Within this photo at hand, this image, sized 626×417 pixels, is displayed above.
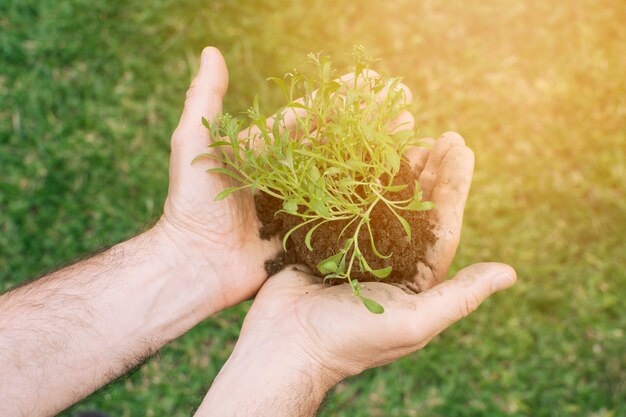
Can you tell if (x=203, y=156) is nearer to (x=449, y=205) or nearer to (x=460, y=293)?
(x=449, y=205)

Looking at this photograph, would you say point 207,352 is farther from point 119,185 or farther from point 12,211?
point 12,211

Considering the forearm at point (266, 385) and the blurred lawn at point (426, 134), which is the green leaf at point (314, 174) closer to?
the forearm at point (266, 385)

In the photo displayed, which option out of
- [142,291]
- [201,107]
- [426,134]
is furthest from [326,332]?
[426,134]

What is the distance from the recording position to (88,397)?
9.29 feet

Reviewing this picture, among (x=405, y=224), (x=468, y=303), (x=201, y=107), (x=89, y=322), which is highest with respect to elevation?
(x=201, y=107)

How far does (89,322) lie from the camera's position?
2752mm

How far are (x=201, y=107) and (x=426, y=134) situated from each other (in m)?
1.97

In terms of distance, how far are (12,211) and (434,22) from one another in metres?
3.17

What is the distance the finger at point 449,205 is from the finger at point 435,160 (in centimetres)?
5

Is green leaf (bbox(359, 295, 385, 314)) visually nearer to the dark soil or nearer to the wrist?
the dark soil

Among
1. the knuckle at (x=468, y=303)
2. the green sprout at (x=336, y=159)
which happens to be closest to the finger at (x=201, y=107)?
the green sprout at (x=336, y=159)

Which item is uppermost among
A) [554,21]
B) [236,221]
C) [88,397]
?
[554,21]

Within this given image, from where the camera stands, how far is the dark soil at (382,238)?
2.61m

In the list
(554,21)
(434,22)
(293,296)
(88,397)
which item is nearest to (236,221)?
(293,296)
